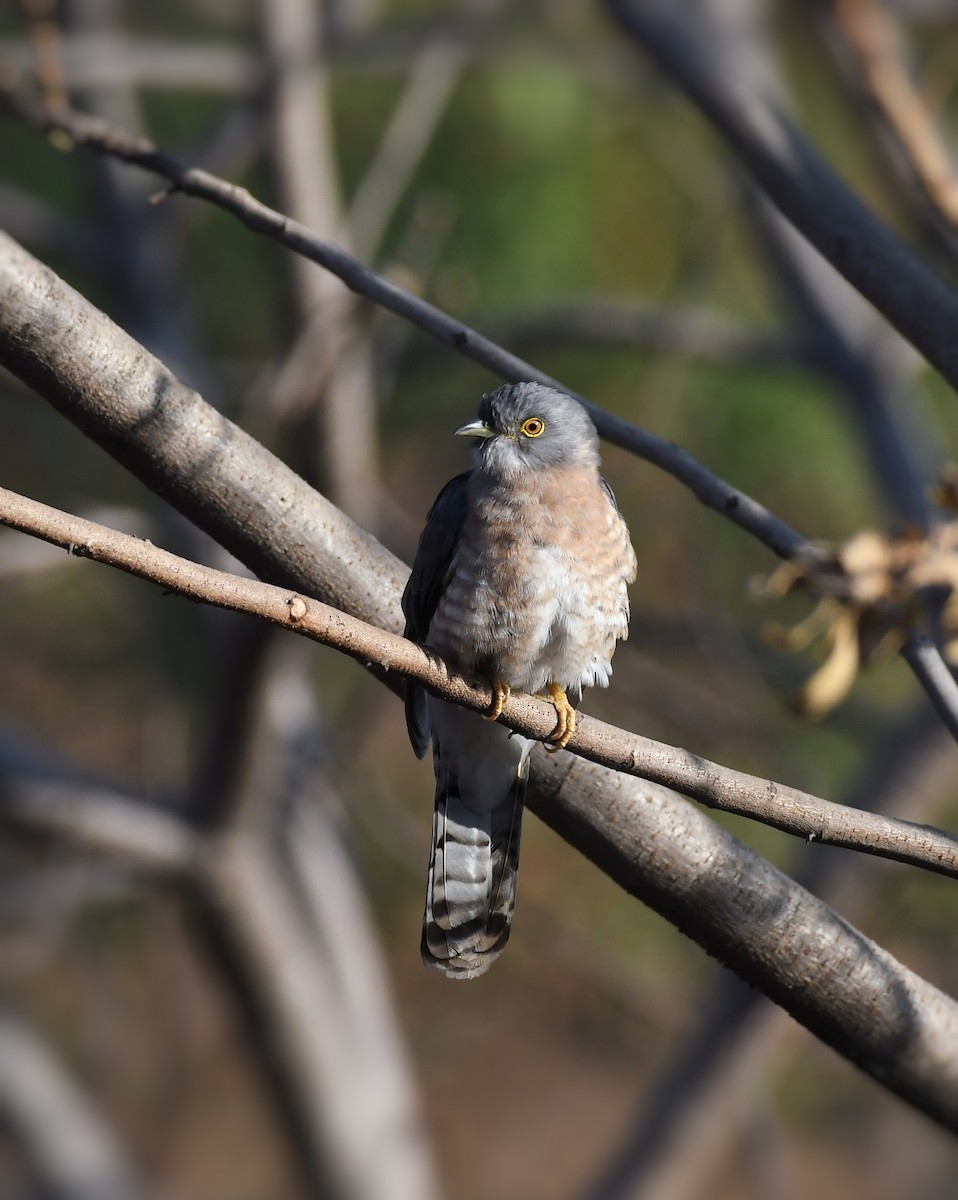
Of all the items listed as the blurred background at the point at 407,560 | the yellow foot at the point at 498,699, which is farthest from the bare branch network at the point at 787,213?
the blurred background at the point at 407,560

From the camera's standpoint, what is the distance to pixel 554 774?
209cm

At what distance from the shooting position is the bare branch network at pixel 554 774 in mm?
1850

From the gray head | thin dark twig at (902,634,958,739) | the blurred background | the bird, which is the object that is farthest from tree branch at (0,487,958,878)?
the blurred background

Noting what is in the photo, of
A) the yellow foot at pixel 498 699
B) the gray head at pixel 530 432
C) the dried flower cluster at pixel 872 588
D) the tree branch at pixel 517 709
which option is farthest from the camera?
the gray head at pixel 530 432

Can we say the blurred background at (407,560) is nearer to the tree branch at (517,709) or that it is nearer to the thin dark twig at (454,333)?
the thin dark twig at (454,333)

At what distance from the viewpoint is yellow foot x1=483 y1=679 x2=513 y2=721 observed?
1958 millimetres

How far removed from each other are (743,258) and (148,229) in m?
4.77

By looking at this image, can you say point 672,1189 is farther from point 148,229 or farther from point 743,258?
point 743,258

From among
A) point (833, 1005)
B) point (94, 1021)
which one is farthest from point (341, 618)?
point (94, 1021)

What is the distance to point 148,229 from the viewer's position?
5.17 m

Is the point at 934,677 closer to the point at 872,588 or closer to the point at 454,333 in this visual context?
the point at 872,588

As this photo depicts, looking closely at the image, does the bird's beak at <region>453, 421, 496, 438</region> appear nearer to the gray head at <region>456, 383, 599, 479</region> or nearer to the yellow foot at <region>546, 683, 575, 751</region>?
the gray head at <region>456, 383, 599, 479</region>

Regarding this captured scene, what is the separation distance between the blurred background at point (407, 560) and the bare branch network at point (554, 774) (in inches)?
66.1

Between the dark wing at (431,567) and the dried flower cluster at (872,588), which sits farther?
the dark wing at (431,567)
